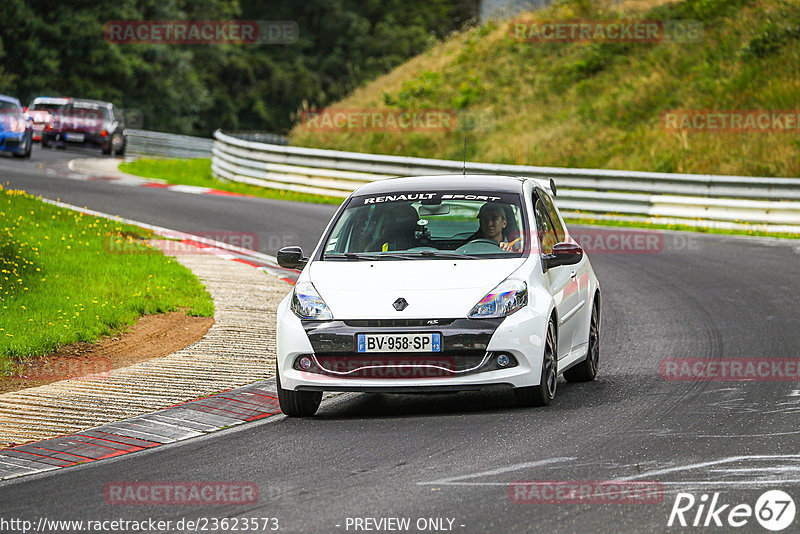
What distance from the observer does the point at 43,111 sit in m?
42.2

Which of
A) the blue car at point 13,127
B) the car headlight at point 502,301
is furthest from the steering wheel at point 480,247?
the blue car at point 13,127

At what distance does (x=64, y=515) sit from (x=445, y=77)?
32.7m

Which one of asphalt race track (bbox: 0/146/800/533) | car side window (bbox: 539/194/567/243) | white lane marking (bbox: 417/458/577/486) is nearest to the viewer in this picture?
asphalt race track (bbox: 0/146/800/533)

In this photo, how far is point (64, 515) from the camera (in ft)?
21.1

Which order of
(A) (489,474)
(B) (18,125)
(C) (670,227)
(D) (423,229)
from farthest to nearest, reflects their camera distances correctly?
(B) (18,125), (C) (670,227), (D) (423,229), (A) (489,474)

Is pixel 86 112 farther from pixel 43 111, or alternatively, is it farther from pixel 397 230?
pixel 397 230

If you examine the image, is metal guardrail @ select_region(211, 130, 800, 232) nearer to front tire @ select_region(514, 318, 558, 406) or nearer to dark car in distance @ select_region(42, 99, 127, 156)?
dark car in distance @ select_region(42, 99, 127, 156)

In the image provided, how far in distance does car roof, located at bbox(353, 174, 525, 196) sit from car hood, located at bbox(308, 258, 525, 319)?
96 cm

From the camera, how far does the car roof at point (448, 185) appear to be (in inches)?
395

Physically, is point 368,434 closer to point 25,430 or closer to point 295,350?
point 295,350

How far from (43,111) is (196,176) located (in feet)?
33.8

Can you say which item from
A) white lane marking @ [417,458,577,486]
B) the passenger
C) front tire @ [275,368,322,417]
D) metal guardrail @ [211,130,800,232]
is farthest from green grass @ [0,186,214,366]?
metal guardrail @ [211,130,800,232]

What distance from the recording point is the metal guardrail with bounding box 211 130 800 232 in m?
22.8

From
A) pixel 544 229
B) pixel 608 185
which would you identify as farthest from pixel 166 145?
pixel 544 229
